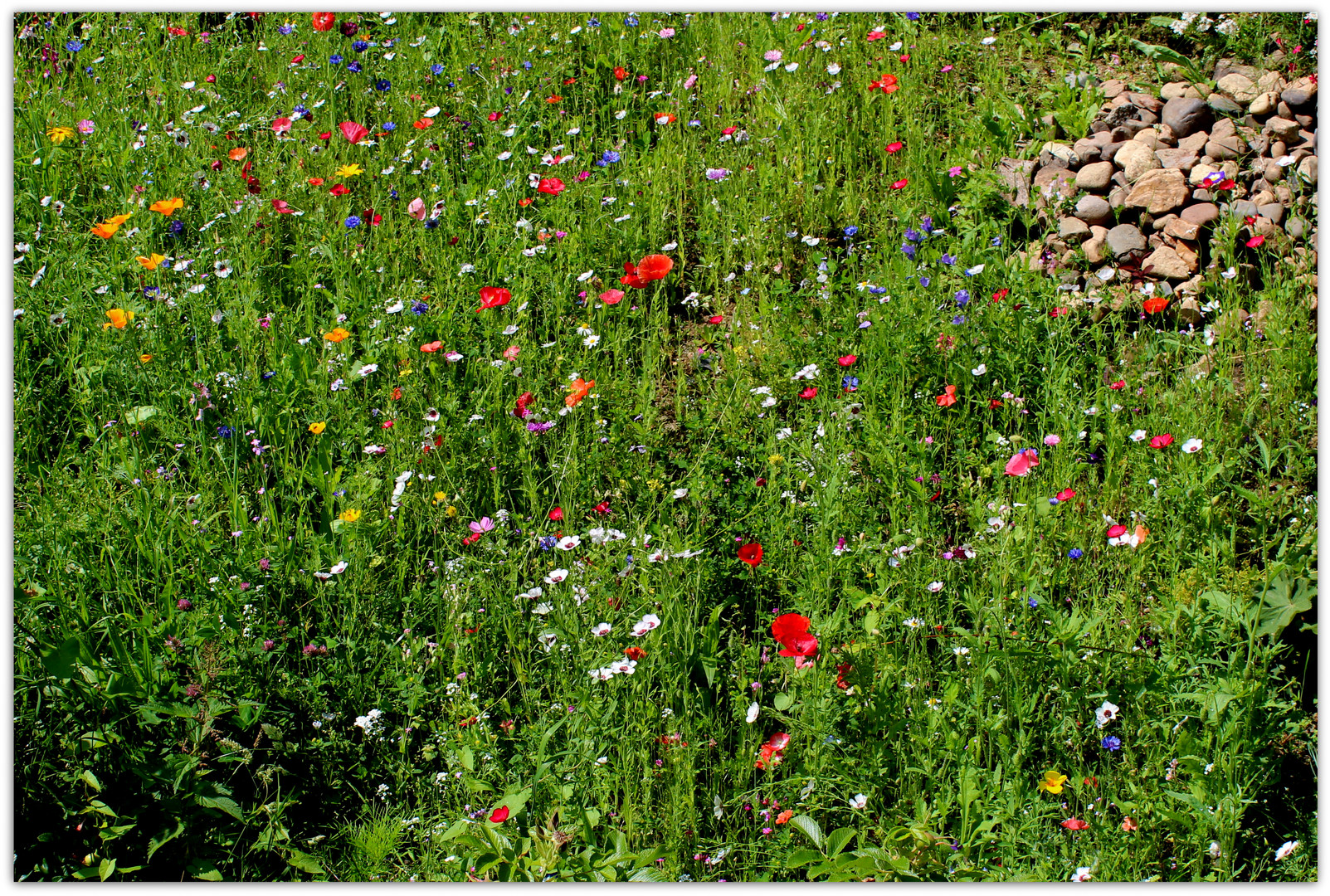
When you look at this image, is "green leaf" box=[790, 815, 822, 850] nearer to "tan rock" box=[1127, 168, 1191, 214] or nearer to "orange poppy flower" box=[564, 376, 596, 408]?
"orange poppy flower" box=[564, 376, 596, 408]

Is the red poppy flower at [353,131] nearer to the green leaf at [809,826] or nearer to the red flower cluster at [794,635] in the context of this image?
the red flower cluster at [794,635]

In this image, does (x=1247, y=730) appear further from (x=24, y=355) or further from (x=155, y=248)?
(x=155, y=248)

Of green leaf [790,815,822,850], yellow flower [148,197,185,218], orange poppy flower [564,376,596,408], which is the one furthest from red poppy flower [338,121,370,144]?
green leaf [790,815,822,850]

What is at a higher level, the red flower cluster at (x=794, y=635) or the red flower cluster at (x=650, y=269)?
the red flower cluster at (x=650, y=269)

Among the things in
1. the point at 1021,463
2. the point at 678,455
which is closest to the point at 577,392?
the point at 678,455

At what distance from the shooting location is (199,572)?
2.55 metres

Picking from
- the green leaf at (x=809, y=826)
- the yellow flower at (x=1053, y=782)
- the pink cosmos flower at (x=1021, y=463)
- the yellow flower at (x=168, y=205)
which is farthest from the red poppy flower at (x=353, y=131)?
the yellow flower at (x=1053, y=782)

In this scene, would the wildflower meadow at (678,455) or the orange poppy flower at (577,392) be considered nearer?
the wildflower meadow at (678,455)

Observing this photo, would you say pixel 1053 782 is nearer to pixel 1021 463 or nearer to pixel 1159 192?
pixel 1021 463

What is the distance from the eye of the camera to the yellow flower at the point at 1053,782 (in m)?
2.03

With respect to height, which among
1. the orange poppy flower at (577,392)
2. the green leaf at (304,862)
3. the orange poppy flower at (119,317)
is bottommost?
the green leaf at (304,862)

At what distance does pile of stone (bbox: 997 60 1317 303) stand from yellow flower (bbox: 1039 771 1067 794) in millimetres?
1892

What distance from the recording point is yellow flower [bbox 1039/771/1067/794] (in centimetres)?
203

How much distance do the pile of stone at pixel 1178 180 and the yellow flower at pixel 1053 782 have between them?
1.89 metres
